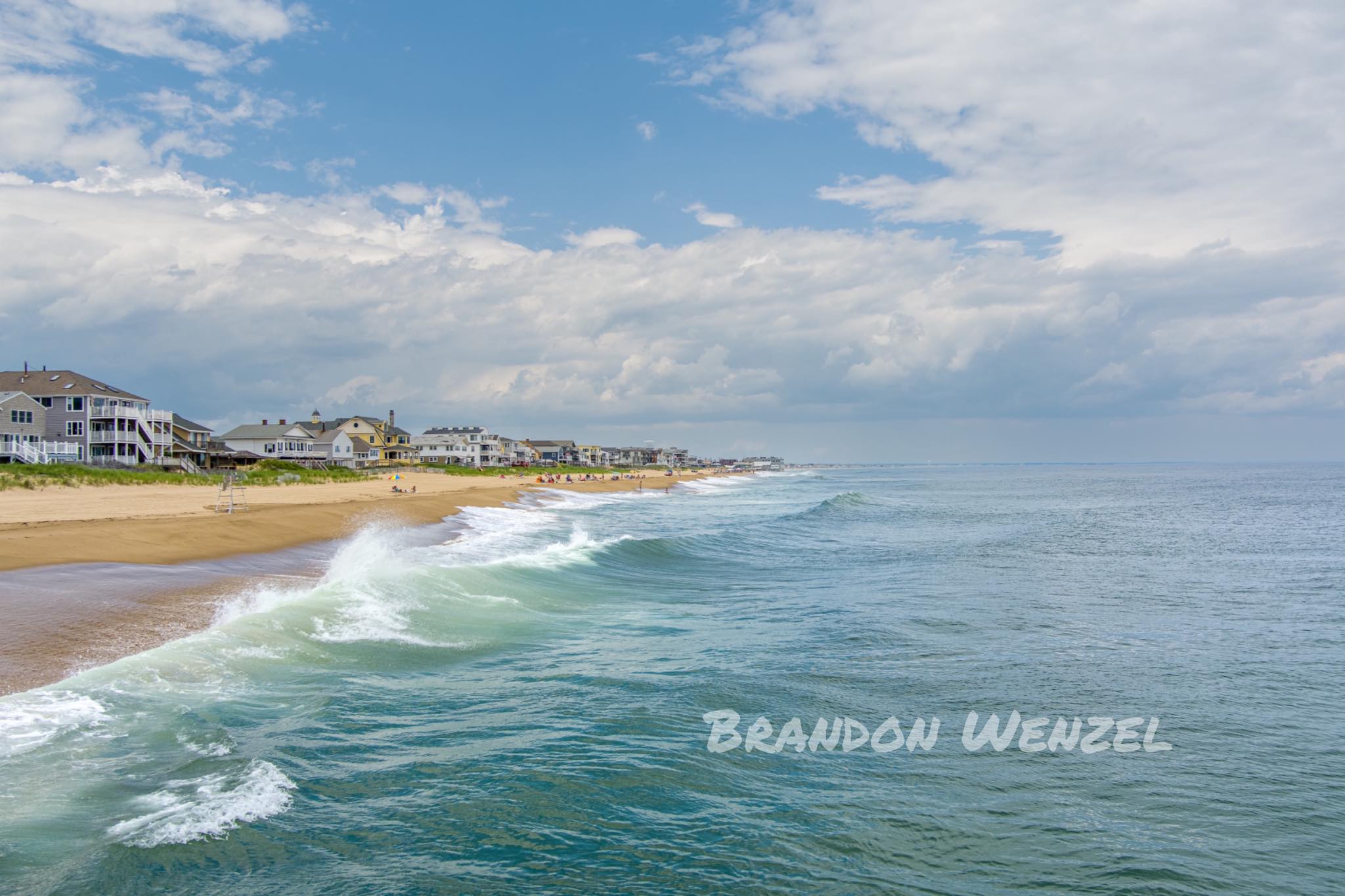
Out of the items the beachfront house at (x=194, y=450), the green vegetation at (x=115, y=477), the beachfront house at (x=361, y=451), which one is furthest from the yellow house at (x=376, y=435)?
the green vegetation at (x=115, y=477)

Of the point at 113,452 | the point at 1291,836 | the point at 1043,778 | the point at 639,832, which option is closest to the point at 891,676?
the point at 1043,778

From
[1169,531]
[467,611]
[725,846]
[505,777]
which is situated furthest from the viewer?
[1169,531]

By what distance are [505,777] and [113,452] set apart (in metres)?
67.8

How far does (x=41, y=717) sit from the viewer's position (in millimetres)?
9172

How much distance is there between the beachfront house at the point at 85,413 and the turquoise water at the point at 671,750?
53568 mm

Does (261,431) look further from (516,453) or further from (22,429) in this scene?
(516,453)

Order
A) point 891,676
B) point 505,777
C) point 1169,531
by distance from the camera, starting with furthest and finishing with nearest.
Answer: point 1169,531 < point 891,676 < point 505,777

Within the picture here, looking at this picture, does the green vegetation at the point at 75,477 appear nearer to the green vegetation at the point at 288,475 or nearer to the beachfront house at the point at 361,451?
the green vegetation at the point at 288,475

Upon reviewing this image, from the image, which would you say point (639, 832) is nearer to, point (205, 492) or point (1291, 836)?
point (1291, 836)

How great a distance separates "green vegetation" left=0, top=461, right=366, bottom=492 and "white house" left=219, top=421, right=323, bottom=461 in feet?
107

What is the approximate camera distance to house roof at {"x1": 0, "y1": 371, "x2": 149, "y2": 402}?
5981 centimetres

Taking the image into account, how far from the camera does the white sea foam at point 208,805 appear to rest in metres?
6.85

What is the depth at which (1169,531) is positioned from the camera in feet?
125

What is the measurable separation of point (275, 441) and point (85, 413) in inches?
1426
